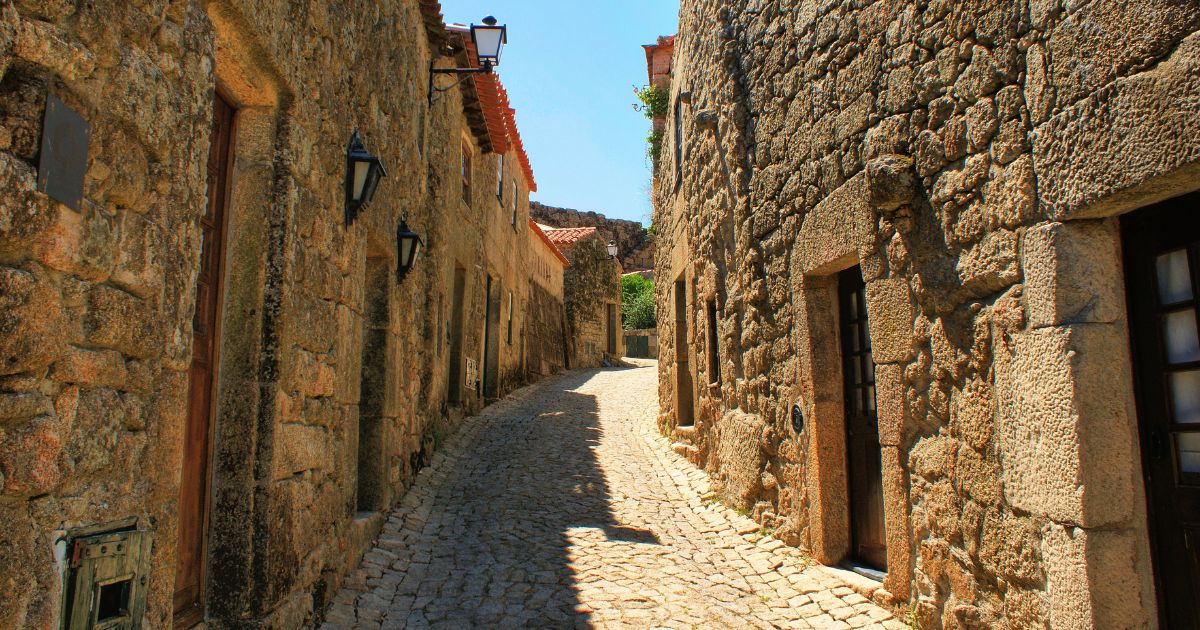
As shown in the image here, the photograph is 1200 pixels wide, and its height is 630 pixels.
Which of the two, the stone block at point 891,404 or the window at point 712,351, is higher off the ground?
the window at point 712,351

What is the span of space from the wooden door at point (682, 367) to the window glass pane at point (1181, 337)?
6.03m

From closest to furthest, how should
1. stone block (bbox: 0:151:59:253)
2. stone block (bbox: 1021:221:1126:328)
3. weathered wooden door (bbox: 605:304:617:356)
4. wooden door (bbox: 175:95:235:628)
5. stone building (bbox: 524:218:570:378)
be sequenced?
stone block (bbox: 0:151:59:253)
stone block (bbox: 1021:221:1126:328)
wooden door (bbox: 175:95:235:628)
stone building (bbox: 524:218:570:378)
weathered wooden door (bbox: 605:304:617:356)

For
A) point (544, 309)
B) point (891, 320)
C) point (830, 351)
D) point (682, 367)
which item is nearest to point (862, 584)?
point (830, 351)

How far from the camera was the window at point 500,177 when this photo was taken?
12316mm

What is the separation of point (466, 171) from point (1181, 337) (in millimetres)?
8663

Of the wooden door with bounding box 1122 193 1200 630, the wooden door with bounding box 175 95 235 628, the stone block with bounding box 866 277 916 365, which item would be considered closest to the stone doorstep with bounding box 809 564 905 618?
the stone block with bounding box 866 277 916 365

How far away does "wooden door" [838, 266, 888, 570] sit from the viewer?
4.25 m

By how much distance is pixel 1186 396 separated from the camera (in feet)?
7.91

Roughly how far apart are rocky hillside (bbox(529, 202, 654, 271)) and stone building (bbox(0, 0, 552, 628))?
30.4 m

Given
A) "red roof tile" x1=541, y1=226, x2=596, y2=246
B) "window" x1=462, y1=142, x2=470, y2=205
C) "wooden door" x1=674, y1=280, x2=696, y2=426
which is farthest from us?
"red roof tile" x1=541, y1=226, x2=596, y2=246

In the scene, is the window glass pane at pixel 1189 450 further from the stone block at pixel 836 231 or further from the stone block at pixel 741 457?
the stone block at pixel 741 457

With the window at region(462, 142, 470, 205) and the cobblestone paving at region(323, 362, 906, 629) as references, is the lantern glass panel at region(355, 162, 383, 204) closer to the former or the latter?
the cobblestone paving at region(323, 362, 906, 629)

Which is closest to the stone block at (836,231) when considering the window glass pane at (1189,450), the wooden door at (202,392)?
the window glass pane at (1189,450)

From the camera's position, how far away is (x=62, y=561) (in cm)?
152
